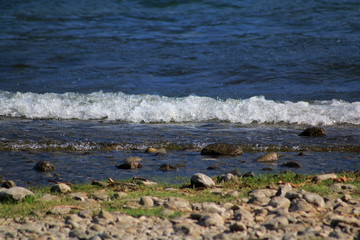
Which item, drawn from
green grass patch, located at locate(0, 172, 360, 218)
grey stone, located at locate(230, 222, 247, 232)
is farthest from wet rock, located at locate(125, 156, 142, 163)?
grey stone, located at locate(230, 222, 247, 232)

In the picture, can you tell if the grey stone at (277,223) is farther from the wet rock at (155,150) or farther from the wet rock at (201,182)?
the wet rock at (155,150)

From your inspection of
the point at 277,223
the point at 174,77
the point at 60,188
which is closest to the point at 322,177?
the point at 277,223

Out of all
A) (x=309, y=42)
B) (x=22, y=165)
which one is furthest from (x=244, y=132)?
(x=309, y=42)

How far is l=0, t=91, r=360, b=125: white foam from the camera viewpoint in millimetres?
9062

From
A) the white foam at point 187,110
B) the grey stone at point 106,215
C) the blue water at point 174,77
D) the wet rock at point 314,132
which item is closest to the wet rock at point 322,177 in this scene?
the blue water at point 174,77

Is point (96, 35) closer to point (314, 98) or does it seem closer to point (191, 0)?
point (191, 0)

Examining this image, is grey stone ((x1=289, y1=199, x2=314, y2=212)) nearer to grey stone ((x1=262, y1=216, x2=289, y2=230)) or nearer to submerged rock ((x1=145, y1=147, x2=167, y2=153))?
grey stone ((x1=262, y1=216, x2=289, y2=230))

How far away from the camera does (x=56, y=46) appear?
15.9 m

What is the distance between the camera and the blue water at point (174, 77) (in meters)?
7.61

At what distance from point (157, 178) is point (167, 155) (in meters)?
1.10

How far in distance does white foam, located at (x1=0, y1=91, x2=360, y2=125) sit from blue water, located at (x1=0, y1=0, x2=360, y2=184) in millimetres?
19

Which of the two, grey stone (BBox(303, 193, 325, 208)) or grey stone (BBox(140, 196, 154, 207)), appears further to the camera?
grey stone (BBox(140, 196, 154, 207))

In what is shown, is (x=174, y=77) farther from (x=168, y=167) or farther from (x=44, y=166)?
(x=44, y=166)

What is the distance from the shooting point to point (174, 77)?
12758mm
